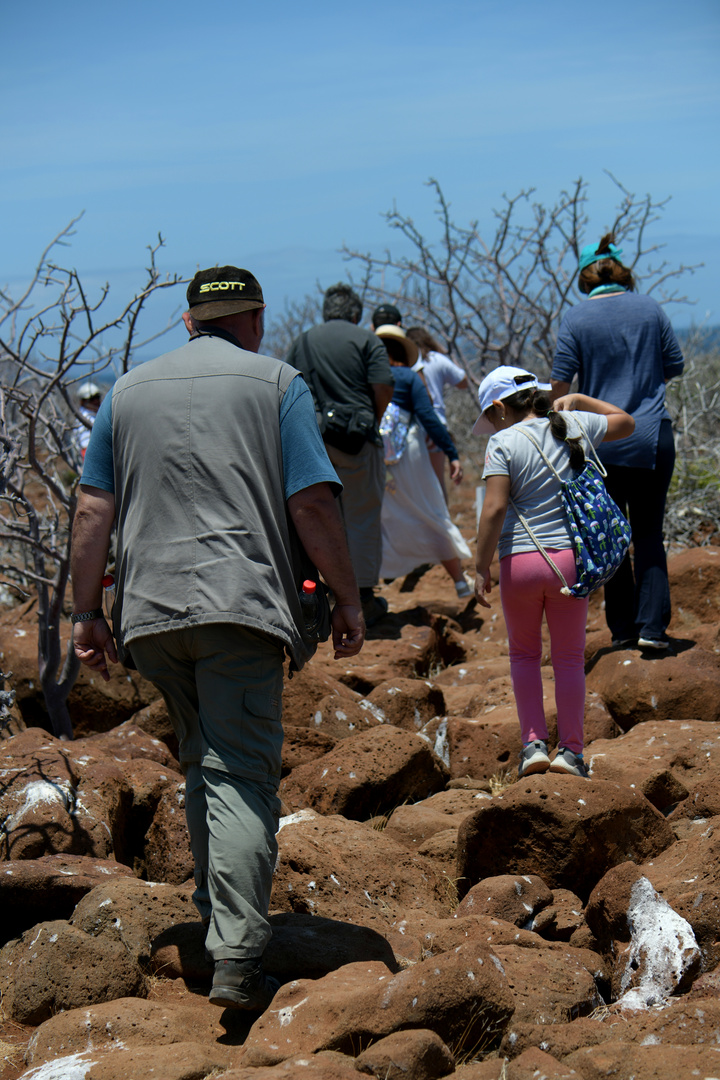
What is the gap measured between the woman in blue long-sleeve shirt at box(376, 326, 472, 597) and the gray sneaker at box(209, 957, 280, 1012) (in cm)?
495

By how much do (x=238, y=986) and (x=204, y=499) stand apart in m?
1.20

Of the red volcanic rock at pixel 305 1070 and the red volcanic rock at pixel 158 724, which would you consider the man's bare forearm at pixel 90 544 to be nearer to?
the red volcanic rock at pixel 305 1070

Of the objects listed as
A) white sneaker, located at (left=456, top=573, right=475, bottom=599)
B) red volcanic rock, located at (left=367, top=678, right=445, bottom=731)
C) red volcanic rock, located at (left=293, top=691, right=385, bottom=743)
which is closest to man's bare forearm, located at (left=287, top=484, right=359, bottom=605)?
red volcanic rock, located at (left=293, top=691, right=385, bottom=743)

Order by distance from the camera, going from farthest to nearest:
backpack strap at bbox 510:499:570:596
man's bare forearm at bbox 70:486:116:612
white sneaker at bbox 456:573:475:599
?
1. white sneaker at bbox 456:573:475:599
2. backpack strap at bbox 510:499:570:596
3. man's bare forearm at bbox 70:486:116:612

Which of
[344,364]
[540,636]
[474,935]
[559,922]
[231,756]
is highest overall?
[344,364]

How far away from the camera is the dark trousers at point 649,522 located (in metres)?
4.86

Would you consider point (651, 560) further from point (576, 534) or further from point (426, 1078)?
point (426, 1078)

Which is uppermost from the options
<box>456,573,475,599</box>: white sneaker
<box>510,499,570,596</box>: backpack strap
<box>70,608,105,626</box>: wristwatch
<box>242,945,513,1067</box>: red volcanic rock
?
<box>70,608,105,626</box>: wristwatch

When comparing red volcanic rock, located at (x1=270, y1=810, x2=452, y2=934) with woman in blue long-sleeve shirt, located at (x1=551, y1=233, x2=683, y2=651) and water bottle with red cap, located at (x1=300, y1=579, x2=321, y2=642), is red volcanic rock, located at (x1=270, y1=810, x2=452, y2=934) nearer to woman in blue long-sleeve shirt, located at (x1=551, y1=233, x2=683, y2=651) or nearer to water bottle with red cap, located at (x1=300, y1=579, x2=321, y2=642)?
water bottle with red cap, located at (x1=300, y1=579, x2=321, y2=642)

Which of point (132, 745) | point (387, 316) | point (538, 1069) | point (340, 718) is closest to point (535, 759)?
point (340, 718)

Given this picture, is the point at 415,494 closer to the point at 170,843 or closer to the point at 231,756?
the point at 170,843

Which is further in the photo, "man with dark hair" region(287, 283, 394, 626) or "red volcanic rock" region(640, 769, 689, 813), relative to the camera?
"man with dark hair" region(287, 283, 394, 626)

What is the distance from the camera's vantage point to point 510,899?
3.05 meters

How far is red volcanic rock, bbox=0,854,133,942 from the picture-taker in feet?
10.4
